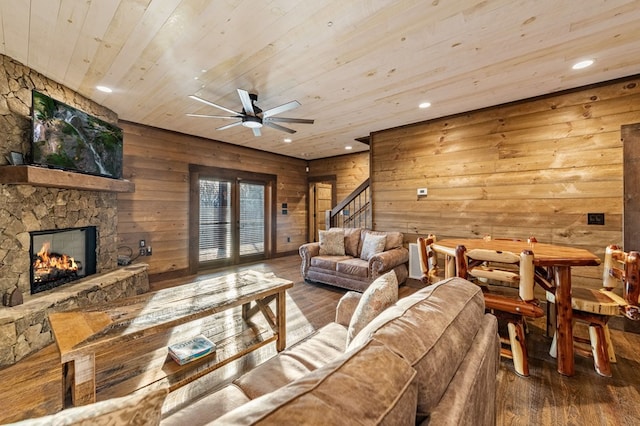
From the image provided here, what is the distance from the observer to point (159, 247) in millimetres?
4645

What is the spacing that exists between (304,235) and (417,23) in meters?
5.93

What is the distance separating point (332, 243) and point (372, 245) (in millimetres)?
755

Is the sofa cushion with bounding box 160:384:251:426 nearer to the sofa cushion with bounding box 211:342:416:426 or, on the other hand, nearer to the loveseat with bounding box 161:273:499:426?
the loveseat with bounding box 161:273:499:426

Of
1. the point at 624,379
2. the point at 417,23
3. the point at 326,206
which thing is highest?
the point at 417,23

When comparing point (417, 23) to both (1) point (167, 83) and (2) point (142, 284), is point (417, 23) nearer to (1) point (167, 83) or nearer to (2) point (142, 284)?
(1) point (167, 83)

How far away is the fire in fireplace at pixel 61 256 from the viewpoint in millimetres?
2814

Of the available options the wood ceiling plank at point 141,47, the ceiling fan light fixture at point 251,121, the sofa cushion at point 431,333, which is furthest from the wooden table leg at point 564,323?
the wood ceiling plank at point 141,47

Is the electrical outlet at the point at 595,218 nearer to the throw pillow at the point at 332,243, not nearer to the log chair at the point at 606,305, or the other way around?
the log chair at the point at 606,305

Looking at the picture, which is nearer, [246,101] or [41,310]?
[41,310]

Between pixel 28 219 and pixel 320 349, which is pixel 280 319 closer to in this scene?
pixel 320 349

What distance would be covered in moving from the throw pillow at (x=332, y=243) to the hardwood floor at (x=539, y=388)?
206 centimetres

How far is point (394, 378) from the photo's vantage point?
0.70 m

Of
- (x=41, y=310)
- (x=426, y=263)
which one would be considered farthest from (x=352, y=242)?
(x=41, y=310)

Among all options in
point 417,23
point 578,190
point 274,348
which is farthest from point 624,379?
point 417,23
